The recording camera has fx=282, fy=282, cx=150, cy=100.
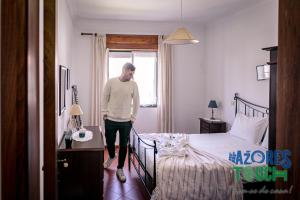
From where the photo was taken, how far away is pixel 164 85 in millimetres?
5699

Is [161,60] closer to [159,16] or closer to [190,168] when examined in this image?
[159,16]

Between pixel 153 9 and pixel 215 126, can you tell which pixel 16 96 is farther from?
pixel 215 126

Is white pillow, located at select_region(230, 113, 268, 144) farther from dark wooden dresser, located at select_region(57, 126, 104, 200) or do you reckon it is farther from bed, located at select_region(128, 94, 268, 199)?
dark wooden dresser, located at select_region(57, 126, 104, 200)

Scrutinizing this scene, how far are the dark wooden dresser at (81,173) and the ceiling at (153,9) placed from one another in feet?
8.03

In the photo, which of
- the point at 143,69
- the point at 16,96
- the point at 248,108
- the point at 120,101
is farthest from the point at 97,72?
the point at 16,96

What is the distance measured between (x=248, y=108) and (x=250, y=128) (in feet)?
2.14

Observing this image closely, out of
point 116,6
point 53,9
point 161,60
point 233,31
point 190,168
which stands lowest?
point 190,168

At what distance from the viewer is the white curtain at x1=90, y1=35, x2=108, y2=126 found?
5441 millimetres

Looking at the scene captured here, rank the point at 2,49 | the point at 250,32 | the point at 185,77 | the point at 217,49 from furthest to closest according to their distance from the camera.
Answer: the point at 185,77 < the point at 217,49 < the point at 250,32 < the point at 2,49

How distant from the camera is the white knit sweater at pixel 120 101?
3738 mm

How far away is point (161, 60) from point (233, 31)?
1496mm

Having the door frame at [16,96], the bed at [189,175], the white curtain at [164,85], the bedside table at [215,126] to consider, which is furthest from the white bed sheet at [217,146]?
the door frame at [16,96]

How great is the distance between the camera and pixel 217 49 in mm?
5492

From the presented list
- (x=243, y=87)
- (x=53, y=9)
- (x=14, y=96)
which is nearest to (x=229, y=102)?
(x=243, y=87)
